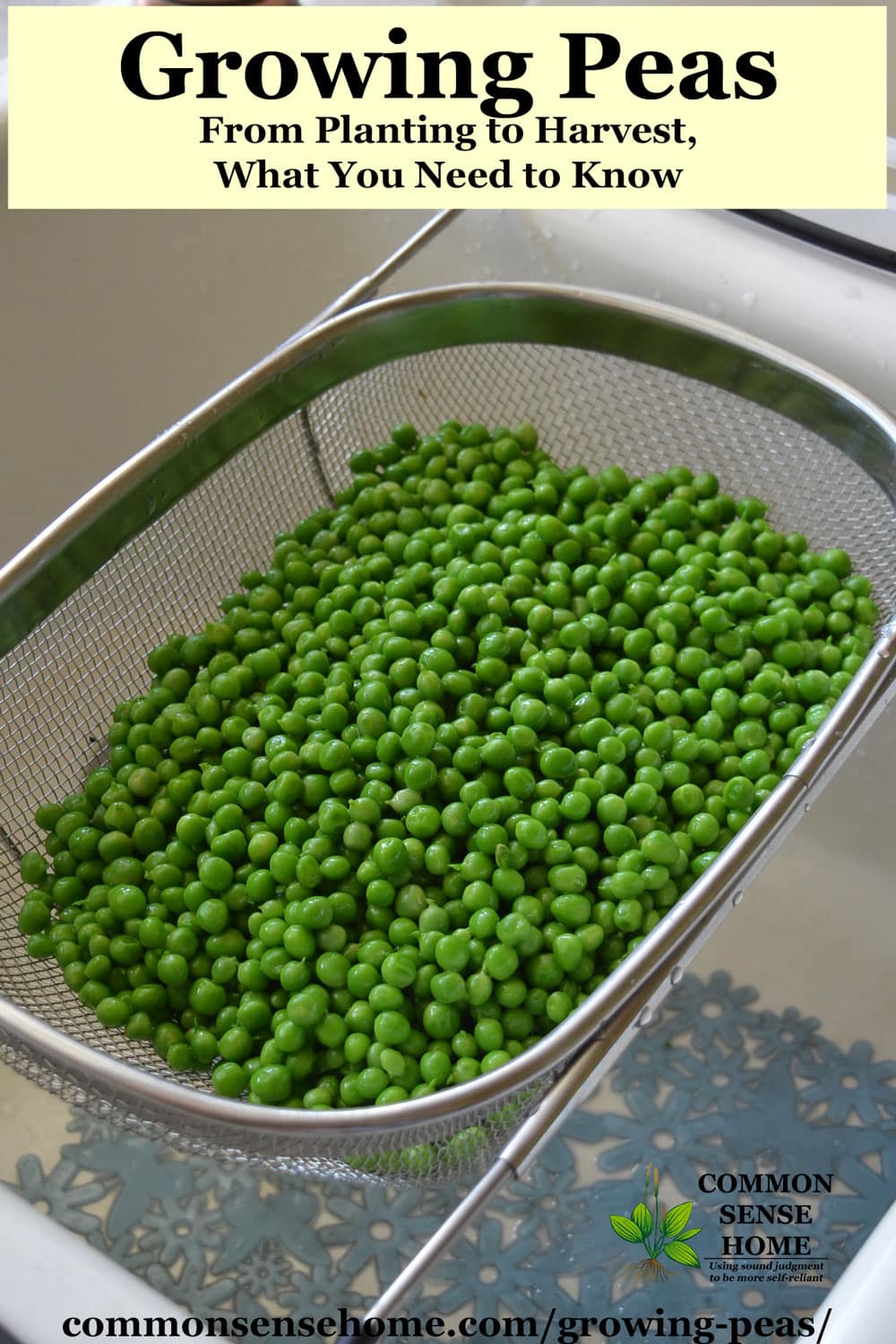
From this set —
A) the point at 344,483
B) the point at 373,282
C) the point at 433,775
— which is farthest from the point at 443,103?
the point at 433,775

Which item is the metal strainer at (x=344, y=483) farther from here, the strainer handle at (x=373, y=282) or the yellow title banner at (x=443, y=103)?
the yellow title banner at (x=443, y=103)

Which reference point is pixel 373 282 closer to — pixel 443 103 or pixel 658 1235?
pixel 443 103

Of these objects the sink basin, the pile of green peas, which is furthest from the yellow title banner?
the pile of green peas

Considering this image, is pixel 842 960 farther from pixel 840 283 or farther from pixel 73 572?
pixel 73 572

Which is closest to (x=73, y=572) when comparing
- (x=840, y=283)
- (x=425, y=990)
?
(x=425, y=990)

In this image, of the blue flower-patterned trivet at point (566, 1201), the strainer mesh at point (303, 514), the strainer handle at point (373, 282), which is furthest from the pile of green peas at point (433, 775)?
the blue flower-patterned trivet at point (566, 1201)

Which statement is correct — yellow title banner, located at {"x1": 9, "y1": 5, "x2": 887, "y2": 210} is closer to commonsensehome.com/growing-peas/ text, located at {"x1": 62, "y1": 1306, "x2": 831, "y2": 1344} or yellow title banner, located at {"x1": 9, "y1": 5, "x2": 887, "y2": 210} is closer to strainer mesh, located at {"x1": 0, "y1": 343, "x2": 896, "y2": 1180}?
strainer mesh, located at {"x1": 0, "y1": 343, "x2": 896, "y2": 1180}
